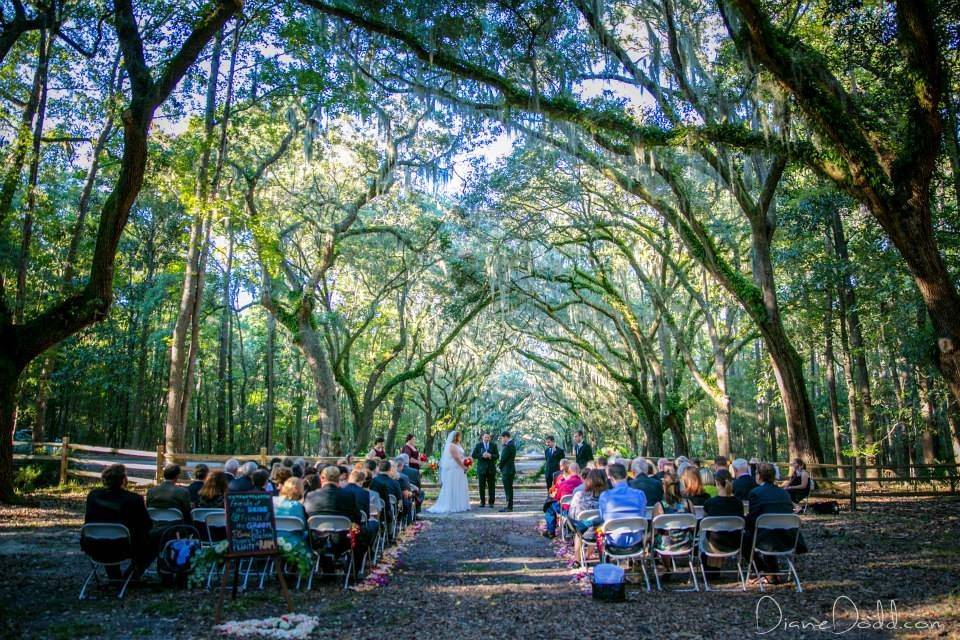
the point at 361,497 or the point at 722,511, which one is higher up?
the point at 361,497

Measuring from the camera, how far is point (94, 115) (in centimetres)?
1344

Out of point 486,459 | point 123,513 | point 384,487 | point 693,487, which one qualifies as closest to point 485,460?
point 486,459

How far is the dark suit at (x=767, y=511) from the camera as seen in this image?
5.77 m

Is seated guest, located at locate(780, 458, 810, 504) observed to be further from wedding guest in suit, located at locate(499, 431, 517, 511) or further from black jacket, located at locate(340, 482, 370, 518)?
black jacket, located at locate(340, 482, 370, 518)

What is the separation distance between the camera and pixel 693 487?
6672mm

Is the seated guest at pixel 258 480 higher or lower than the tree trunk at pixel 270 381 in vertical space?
lower

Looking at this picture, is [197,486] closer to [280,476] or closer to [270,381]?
[280,476]

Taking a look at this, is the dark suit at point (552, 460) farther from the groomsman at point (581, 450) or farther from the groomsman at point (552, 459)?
the groomsman at point (581, 450)

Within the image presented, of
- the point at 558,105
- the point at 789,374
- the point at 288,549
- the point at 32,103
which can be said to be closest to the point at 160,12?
the point at 32,103

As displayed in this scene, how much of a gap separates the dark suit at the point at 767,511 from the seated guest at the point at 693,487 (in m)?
0.68

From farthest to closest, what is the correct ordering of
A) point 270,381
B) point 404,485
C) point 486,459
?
point 270,381 < point 486,459 < point 404,485

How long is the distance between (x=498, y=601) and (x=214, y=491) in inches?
118

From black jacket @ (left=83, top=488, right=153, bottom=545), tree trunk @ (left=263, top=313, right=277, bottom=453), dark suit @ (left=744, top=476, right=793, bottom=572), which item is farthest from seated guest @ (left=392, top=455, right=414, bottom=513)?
tree trunk @ (left=263, top=313, right=277, bottom=453)

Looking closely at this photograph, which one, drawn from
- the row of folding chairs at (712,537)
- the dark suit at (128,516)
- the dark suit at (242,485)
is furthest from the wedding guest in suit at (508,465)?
the dark suit at (128,516)
